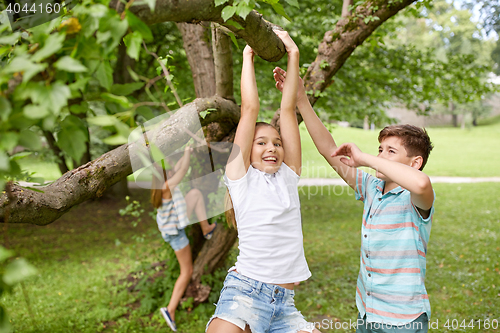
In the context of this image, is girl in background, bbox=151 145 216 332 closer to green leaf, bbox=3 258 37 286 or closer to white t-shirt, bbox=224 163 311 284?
white t-shirt, bbox=224 163 311 284

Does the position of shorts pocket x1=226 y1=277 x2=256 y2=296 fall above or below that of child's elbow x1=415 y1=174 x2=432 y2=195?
below

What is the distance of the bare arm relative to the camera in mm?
1701

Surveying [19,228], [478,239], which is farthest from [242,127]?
[19,228]

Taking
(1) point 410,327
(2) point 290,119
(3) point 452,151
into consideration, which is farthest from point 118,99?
(3) point 452,151

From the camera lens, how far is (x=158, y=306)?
168 inches

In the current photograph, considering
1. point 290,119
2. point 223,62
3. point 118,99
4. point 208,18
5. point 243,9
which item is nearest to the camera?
point 118,99

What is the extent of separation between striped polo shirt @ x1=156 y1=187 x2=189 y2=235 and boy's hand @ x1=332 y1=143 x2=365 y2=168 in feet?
7.21

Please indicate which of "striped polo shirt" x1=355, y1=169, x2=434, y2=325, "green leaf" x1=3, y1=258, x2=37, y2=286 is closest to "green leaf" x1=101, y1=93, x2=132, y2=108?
"green leaf" x1=3, y1=258, x2=37, y2=286

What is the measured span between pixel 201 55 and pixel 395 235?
2974 mm

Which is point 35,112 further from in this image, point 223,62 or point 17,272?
point 223,62

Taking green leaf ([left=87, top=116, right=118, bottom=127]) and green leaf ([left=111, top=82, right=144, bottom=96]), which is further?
green leaf ([left=111, top=82, right=144, bottom=96])

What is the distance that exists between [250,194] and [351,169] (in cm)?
85

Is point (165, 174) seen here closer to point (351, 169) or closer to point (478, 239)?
point (351, 169)

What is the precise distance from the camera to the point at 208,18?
5.00 feet
